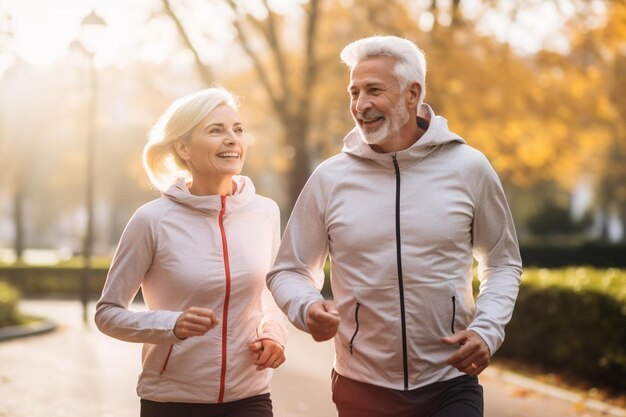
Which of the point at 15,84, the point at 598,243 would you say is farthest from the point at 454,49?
the point at 15,84

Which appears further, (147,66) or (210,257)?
(147,66)

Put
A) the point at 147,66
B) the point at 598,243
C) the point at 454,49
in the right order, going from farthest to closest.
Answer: the point at 598,243
the point at 147,66
the point at 454,49

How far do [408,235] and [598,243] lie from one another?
39.3m

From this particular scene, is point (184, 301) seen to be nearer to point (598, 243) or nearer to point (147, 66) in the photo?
point (147, 66)

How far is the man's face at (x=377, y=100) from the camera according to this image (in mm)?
3973

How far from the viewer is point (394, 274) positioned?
12.5 feet

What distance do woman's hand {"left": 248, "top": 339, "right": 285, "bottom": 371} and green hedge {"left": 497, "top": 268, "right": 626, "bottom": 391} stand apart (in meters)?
6.75

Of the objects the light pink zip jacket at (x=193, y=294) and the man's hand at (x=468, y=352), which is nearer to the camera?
the man's hand at (x=468, y=352)

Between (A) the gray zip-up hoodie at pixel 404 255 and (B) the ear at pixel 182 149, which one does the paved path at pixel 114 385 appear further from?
(A) the gray zip-up hoodie at pixel 404 255

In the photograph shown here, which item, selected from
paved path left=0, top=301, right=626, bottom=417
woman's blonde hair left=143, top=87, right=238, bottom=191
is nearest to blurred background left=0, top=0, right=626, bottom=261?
paved path left=0, top=301, right=626, bottom=417

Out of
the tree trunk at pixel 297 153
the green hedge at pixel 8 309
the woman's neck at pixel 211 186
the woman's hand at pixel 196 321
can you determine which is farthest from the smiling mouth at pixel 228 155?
the tree trunk at pixel 297 153

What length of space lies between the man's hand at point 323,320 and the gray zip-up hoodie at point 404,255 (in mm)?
107

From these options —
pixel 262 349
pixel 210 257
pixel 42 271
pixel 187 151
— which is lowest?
pixel 42 271

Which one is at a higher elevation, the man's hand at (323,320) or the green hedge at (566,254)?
the man's hand at (323,320)
